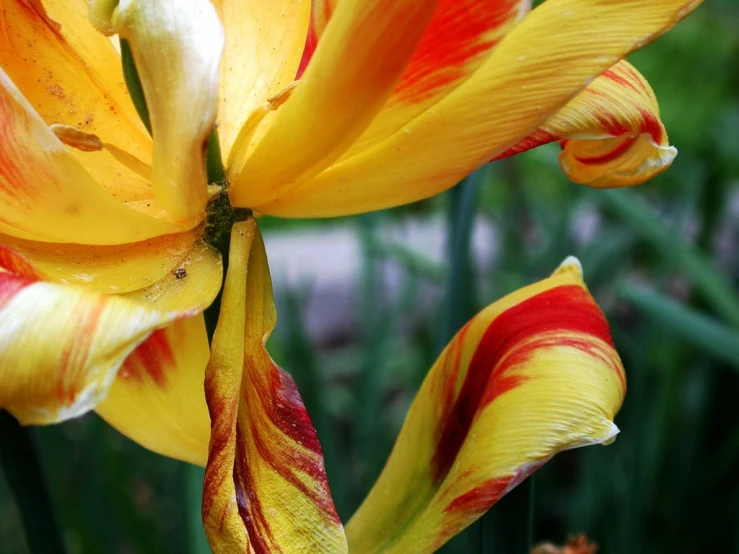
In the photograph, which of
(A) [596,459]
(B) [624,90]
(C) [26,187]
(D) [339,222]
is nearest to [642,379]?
(A) [596,459]

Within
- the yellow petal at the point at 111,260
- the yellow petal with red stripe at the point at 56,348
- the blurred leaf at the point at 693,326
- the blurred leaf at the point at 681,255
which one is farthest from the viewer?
the blurred leaf at the point at 681,255

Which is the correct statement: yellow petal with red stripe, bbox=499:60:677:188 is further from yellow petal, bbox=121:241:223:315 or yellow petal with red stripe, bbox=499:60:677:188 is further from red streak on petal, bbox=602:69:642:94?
yellow petal, bbox=121:241:223:315

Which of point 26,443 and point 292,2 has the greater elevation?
point 292,2

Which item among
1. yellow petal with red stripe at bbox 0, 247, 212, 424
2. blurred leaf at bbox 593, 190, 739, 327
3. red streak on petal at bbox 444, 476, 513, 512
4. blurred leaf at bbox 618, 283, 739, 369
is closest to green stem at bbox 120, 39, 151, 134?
yellow petal with red stripe at bbox 0, 247, 212, 424

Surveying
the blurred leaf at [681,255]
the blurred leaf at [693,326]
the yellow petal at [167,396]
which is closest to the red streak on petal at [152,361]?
the yellow petal at [167,396]

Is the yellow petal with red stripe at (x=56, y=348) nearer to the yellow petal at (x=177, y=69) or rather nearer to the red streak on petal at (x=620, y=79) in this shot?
the yellow petal at (x=177, y=69)

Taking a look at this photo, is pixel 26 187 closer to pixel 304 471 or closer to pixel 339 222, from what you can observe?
pixel 304 471
